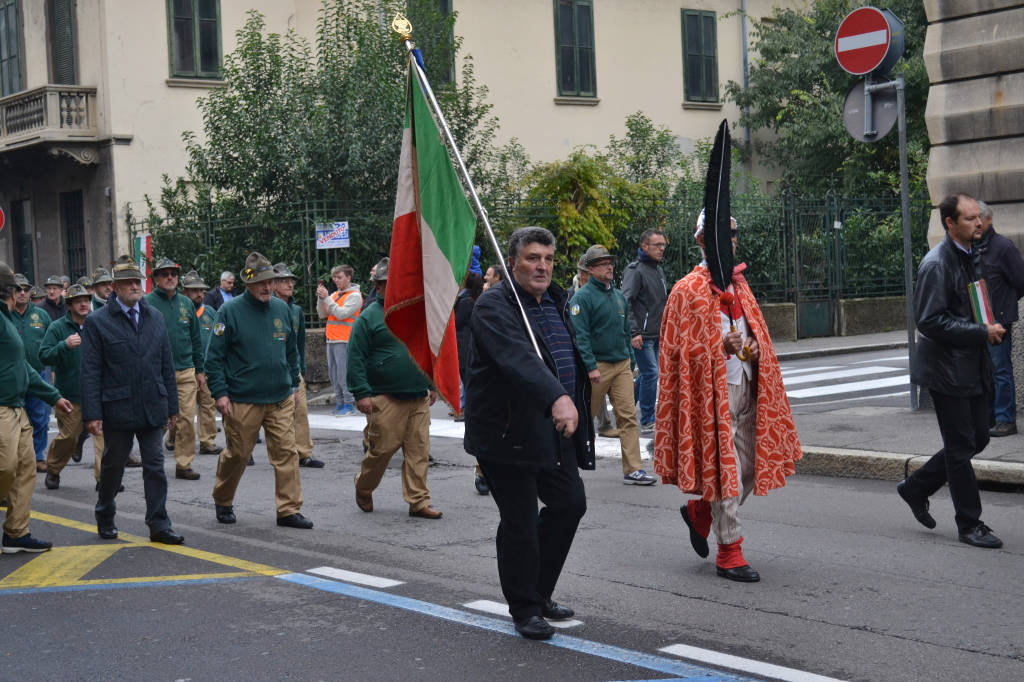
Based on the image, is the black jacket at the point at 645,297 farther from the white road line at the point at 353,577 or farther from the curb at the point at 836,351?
the curb at the point at 836,351

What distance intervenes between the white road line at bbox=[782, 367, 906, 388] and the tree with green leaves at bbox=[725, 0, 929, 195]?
10.1m

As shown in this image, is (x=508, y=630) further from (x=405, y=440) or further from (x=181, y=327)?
(x=181, y=327)

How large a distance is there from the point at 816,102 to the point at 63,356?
68.6 feet

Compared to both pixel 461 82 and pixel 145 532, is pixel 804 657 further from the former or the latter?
pixel 461 82

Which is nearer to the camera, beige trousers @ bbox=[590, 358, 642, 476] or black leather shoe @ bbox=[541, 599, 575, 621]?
black leather shoe @ bbox=[541, 599, 575, 621]

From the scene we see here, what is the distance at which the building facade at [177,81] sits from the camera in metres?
23.2

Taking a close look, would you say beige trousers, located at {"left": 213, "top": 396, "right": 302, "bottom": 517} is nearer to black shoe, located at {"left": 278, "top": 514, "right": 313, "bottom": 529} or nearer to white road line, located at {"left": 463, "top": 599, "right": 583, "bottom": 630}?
black shoe, located at {"left": 278, "top": 514, "right": 313, "bottom": 529}

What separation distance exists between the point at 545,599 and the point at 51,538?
13.3 ft

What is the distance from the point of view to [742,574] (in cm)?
654

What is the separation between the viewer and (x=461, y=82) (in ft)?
84.0

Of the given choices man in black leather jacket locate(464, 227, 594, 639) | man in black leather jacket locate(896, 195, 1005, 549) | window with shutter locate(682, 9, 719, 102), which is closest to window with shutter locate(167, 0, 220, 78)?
window with shutter locate(682, 9, 719, 102)

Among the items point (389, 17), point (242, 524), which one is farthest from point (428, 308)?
point (389, 17)

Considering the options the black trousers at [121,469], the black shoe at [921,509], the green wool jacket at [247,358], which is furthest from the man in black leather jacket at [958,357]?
the black trousers at [121,469]

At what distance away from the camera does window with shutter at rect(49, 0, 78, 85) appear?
2383 cm
